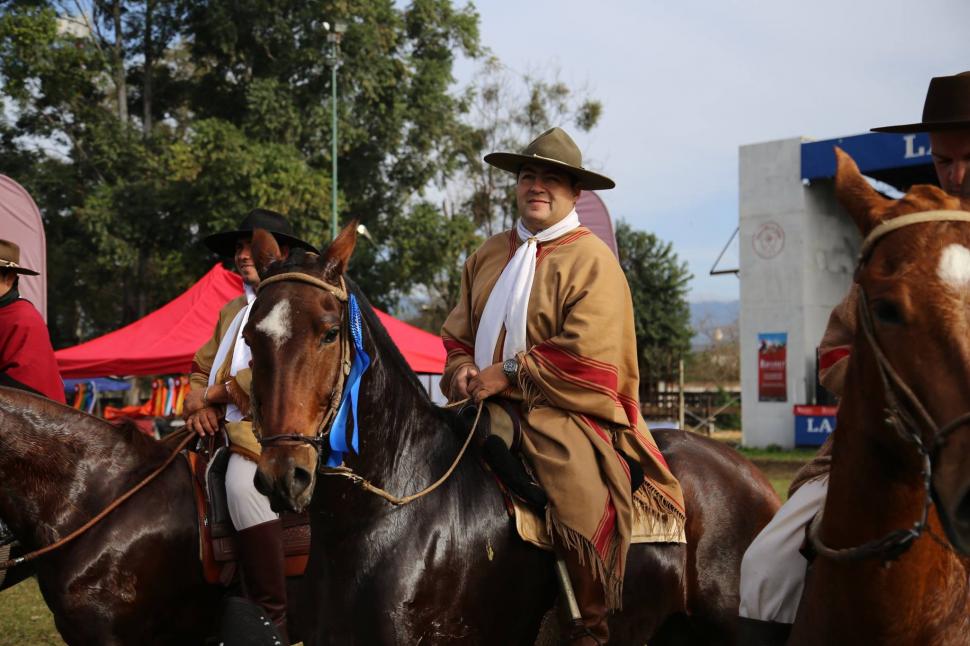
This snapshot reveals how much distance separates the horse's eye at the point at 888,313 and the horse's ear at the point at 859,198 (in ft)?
0.85

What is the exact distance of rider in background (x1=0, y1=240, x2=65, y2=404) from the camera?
213 inches

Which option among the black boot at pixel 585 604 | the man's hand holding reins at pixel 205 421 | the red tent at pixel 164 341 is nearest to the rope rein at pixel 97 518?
the man's hand holding reins at pixel 205 421

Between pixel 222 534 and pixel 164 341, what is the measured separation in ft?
37.4

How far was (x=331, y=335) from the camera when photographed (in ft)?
12.2

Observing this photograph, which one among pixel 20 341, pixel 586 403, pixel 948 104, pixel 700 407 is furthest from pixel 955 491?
pixel 700 407

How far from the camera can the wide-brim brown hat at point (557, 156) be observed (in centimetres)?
448

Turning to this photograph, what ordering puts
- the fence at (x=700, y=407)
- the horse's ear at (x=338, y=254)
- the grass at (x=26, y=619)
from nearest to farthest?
1. the horse's ear at (x=338, y=254)
2. the grass at (x=26, y=619)
3. the fence at (x=700, y=407)

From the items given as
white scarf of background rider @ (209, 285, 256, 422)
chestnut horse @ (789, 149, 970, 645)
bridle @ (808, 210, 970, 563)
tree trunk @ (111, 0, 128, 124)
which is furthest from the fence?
bridle @ (808, 210, 970, 563)

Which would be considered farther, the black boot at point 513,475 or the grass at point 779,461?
the grass at point 779,461

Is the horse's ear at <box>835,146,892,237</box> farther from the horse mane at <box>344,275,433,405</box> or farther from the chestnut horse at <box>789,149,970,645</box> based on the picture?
the horse mane at <box>344,275,433,405</box>

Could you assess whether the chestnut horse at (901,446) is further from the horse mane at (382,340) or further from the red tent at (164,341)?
the red tent at (164,341)

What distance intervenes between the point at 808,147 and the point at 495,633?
27.0 meters

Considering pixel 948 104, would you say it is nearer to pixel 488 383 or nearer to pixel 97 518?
pixel 488 383

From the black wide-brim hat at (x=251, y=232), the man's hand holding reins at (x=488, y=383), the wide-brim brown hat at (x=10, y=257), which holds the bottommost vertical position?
the man's hand holding reins at (x=488, y=383)
